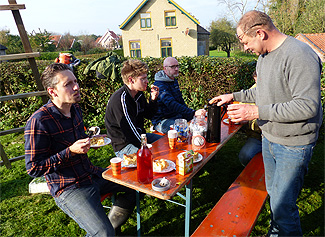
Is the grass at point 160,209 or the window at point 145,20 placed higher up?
the window at point 145,20

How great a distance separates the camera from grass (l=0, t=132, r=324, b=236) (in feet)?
9.39

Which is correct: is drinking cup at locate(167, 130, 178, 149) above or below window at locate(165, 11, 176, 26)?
below

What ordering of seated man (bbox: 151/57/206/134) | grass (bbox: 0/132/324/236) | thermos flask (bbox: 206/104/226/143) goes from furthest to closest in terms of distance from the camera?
seated man (bbox: 151/57/206/134) → grass (bbox: 0/132/324/236) → thermos flask (bbox: 206/104/226/143)

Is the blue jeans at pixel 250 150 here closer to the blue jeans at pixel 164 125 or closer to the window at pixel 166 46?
the blue jeans at pixel 164 125

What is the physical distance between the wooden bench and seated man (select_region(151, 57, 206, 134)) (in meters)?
1.43

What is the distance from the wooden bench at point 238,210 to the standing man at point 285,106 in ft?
0.87

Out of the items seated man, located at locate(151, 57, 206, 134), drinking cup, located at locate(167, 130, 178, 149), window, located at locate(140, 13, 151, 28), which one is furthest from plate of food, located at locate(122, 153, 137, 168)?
window, located at locate(140, 13, 151, 28)

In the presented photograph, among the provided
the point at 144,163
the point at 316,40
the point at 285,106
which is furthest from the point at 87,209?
the point at 316,40

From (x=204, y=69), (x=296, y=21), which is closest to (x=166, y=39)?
(x=296, y=21)

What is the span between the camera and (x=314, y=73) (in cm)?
163

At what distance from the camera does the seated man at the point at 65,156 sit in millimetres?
1986

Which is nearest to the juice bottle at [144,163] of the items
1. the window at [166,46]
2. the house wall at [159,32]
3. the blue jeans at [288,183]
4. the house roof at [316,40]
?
the blue jeans at [288,183]

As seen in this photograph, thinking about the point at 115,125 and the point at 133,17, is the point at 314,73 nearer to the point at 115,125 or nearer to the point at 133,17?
the point at 115,125

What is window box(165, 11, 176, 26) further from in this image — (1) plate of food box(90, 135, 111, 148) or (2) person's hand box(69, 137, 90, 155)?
(2) person's hand box(69, 137, 90, 155)
